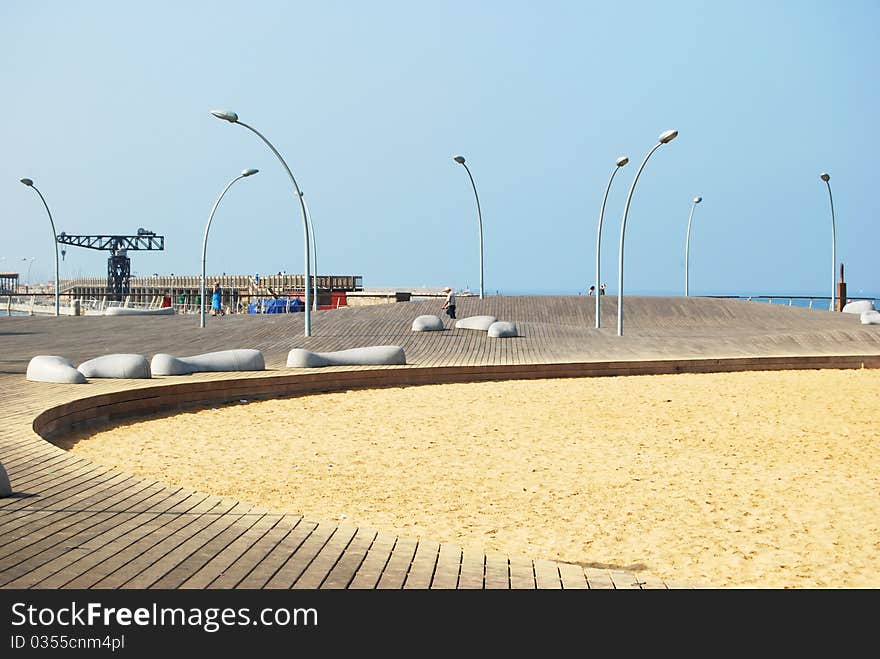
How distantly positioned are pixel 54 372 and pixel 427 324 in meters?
12.2

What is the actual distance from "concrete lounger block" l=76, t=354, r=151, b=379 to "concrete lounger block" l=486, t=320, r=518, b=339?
35.1ft

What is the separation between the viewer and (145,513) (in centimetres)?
638

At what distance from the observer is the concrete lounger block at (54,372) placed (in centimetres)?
1412

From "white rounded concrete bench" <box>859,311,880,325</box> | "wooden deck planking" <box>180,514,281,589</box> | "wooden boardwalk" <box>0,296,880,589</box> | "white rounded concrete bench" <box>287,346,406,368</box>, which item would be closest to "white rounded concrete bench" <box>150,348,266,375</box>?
"wooden boardwalk" <box>0,296,880,589</box>

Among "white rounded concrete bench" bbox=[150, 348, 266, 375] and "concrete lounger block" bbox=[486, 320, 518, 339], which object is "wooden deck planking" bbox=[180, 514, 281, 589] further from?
"concrete lounger block" bbox=[486, 320, 518, 339]

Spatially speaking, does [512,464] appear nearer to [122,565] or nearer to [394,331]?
[122,565]

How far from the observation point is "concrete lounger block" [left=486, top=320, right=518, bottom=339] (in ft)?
79.5

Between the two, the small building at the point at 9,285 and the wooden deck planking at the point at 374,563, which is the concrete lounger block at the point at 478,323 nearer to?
the wooden deck planking at the point at 374,563

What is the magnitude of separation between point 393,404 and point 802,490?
699 cm

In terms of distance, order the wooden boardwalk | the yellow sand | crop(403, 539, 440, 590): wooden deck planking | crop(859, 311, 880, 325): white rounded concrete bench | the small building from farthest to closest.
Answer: the small building < crop(859, 311, 880, 325): white rounded concrete bench < the yellow sand < the wooden boardwalk < crop(403, 539, 440, 590): wooden deck planking

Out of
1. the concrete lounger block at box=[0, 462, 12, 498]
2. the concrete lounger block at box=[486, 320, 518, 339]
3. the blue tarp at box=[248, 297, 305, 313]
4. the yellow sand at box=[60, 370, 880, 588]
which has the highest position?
the blue tarp at box=[248, 297, 305, 313]

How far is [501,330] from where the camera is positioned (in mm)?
24266

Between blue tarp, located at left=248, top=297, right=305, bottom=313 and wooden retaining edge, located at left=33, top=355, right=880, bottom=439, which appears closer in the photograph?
wooden retaining edge, located at left=33, top=355, right=880, bottom=439
